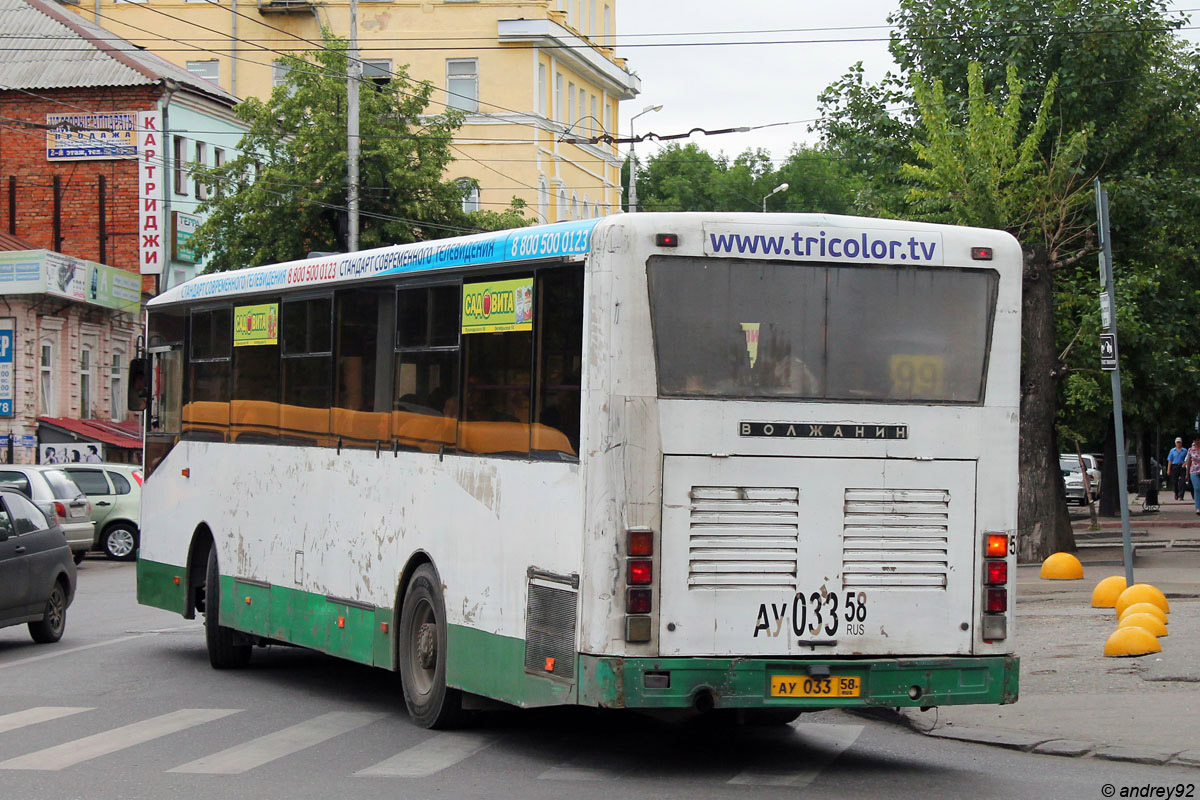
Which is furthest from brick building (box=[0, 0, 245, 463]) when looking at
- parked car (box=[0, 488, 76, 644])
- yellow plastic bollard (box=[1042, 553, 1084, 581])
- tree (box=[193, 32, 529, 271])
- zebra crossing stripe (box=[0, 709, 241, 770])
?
zebra crossing stripe (box=[0, 709, 241, 770])

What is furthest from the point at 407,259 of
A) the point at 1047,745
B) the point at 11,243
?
the point at 11,243

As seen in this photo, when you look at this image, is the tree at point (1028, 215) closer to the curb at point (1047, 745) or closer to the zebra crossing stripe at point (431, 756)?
the curb at point (1047, 745)

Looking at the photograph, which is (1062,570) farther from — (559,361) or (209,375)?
(559,361)

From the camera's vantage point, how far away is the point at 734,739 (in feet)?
36.9

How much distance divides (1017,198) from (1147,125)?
8.11 metres

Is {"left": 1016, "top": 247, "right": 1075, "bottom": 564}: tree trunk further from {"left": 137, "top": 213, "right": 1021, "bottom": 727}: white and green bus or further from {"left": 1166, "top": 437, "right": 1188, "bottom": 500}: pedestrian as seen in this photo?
{"left": 1166, "top": 437, "right": 1188, "bottom": 500}: pedestrian

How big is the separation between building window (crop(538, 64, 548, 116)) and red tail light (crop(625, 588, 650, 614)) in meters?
60.0

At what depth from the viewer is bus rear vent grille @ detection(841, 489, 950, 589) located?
9.70 m

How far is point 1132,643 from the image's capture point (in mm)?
14062

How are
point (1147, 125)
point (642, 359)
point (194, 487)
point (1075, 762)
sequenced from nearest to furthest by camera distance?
point (642, 359) → point (1075, 762) → point (194, 487) → point (1147, 125)

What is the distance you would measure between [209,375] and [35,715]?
13.0 feet

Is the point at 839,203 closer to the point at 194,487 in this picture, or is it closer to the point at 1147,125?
the point at 1147,125

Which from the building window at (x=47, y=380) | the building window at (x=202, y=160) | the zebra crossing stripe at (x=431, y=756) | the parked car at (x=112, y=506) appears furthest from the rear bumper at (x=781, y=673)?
the building window at (x=202, y=160)

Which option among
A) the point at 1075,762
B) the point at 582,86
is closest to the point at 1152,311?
the point at 1075,762
